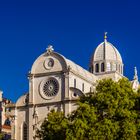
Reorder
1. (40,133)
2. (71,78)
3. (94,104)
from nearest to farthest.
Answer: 1. (94,104)
2. (40,133)
3. (71,78)

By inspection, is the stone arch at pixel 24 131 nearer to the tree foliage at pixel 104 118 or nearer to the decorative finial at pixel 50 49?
the decorative finial at pixel 50 49

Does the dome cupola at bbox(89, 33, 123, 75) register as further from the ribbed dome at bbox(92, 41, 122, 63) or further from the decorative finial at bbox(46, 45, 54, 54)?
the decorative finial at bbox(46, 45, 54, 54)

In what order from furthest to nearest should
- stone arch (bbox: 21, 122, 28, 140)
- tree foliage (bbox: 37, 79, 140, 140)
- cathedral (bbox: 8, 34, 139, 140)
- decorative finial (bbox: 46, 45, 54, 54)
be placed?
decorative finial (bbox: 46, 45, 54, 54) → stone arch (bbox: 21, 122, 28, 140) → cathedral (bbox: 8, 34, 139, 140) → tree foliage (bbox: 37, 79, 140, 140)

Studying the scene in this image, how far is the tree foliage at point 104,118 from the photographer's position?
3113 inches

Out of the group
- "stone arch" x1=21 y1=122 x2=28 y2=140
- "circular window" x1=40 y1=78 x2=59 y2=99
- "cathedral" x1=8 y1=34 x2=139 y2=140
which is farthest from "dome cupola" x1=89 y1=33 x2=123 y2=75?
"stone arch" x1=21 y1=122 x2=28 y2=140

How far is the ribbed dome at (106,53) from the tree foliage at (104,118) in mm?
39392

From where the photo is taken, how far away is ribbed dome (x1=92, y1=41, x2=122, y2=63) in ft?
410

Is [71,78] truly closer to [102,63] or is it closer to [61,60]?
[61,60]

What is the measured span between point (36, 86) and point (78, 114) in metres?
27.1

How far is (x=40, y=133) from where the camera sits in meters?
90.1

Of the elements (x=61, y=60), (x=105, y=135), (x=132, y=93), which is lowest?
(x=105, y=135)

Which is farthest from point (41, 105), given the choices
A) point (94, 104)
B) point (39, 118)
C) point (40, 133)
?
point (94, 104)

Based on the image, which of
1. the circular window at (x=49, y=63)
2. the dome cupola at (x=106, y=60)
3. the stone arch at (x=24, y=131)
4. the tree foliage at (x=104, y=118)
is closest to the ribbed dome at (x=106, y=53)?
the dome cupola at (x=106, y=60)

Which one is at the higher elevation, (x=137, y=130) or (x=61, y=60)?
(x=61, y=60)
